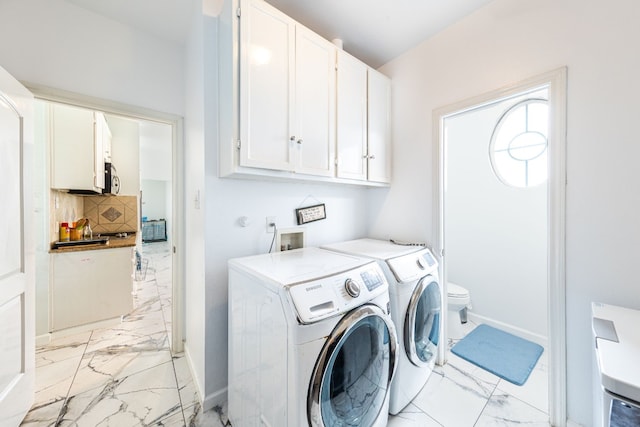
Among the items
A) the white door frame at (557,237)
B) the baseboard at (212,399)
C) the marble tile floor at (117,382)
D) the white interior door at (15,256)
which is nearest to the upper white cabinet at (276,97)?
the white interior door at (15,256)

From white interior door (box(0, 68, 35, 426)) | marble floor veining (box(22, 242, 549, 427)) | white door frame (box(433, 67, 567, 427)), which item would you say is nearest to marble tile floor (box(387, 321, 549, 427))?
marble floor veining (box(22, 242, 549, 427))

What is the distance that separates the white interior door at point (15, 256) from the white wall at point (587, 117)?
2.75 meters

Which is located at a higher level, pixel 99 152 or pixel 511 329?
pixel 99 152

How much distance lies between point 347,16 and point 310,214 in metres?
1.44

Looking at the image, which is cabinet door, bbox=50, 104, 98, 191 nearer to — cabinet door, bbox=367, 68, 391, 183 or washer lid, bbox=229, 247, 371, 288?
washer lid, bbox=229, 247, 371, 288

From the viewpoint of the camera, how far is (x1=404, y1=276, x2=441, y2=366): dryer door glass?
1.40 m

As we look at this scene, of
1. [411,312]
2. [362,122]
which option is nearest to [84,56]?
[362,122]

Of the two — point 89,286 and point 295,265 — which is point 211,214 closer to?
point 295,265

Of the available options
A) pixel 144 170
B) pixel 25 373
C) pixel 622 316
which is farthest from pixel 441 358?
pixel 144 170

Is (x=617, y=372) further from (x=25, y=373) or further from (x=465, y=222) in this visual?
(x=25, y=373)

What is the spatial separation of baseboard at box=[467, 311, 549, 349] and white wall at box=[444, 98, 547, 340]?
0.02 m

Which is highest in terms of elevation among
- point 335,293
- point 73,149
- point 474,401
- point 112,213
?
point 73,149

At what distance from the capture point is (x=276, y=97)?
137cm

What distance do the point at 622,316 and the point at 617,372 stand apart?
58 cm
